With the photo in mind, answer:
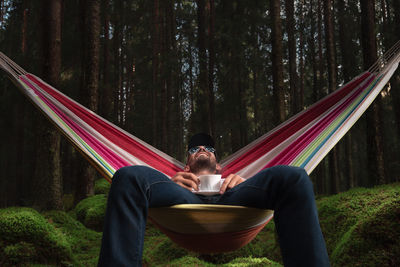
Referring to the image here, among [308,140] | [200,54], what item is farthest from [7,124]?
[308,140]

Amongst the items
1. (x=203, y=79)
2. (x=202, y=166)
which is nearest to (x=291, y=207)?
(x=202, y=166)

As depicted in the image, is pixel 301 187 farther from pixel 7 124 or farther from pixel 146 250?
pixel 7 124

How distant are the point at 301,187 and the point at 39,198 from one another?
3858mm

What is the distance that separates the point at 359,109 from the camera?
2170 millimetres

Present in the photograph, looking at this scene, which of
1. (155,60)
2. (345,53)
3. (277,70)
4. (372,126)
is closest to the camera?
(277,70)

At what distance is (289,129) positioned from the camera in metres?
2.59

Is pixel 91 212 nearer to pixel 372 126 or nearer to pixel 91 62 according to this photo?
pixel 91 62

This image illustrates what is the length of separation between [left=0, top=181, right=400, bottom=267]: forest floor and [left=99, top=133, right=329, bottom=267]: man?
125 cm

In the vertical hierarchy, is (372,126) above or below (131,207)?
above

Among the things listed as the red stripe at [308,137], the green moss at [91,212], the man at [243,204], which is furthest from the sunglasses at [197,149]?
the green moss at [91,212]

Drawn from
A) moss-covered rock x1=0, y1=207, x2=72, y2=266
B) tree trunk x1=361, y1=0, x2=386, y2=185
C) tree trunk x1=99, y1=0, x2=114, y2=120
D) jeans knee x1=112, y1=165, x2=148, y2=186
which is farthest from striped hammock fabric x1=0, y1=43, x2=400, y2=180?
tree trunk x1=99, y1=0, x2=114, y2=120

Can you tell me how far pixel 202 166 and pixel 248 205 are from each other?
83cm

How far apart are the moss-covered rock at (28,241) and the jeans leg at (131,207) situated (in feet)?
5.96

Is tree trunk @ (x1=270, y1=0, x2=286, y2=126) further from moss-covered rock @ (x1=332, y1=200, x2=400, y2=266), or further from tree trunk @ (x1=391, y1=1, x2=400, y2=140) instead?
tree trunk @ (x1=391, y1=1, x2=400, y2=140)
